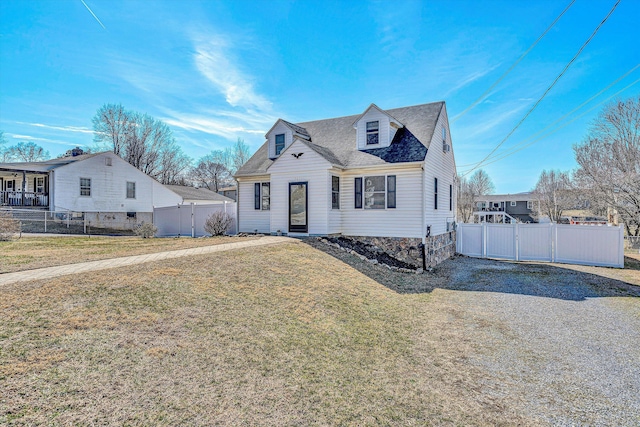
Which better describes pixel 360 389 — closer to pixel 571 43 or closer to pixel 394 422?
pixel 394 422

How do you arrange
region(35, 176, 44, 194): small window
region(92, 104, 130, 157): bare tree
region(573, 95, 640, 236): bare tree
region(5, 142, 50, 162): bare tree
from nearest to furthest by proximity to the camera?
region(573, 95, 640, 236): bare tree → region(35, 176, 44, 194): small window → region(92, 104, 130, 157): bare tree → region(5, 142, 50, 162): bare tree

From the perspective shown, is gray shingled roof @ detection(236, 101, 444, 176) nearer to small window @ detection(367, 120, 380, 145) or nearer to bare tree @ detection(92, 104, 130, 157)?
small window @ detection(367, 120, 380, 145)

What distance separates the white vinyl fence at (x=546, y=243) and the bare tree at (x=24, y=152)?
5594 centimetres

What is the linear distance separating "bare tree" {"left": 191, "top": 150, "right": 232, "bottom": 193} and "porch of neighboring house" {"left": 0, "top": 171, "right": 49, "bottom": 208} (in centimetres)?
2838

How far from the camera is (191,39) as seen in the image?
481 inches

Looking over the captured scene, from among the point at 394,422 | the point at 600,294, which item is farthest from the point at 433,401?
the point at 600,294

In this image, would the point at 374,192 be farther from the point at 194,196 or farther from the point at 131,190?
the point at 194,196

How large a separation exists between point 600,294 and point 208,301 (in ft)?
33.2

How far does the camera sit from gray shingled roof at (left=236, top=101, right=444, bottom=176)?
42.7 feet

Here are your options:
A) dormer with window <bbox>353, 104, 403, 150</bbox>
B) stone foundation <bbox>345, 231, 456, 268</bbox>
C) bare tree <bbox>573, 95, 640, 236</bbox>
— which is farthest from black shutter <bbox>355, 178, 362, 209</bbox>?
bare tree <bbox>573, 95, 640, 236</bbox>

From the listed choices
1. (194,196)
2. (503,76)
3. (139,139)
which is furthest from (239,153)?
(503,76)

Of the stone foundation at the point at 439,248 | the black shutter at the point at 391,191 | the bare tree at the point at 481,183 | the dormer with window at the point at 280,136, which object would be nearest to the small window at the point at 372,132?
the black shutter at the point at 391,191

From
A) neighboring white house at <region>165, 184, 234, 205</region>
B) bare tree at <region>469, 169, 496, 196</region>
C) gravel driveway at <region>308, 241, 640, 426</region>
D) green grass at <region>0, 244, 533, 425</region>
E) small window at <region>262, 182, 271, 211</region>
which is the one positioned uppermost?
bare tree at <region>469, 169, 496, 196</region>

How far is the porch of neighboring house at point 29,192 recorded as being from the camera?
23000mm
